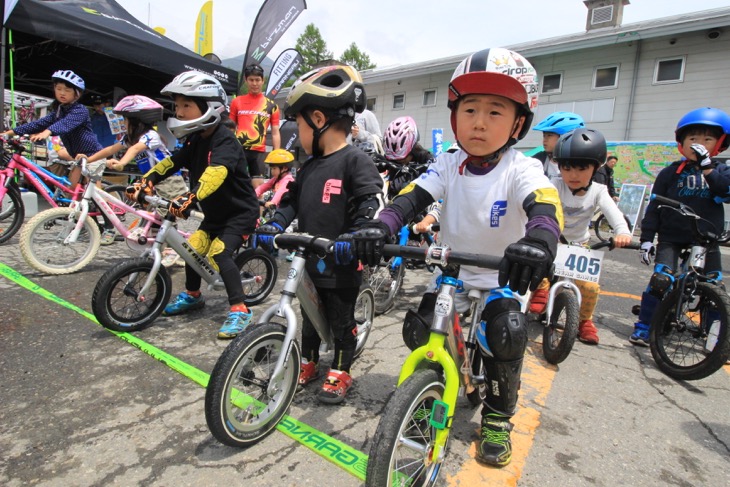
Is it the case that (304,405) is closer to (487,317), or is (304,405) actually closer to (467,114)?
(487,317)

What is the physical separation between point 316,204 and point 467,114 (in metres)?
1.06

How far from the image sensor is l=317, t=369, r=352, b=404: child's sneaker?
251 centimetres

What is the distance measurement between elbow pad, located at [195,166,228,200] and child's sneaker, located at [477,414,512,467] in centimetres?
247

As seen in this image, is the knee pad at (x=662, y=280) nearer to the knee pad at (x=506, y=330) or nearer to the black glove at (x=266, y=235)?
the knee pad at (x=506, y=330)

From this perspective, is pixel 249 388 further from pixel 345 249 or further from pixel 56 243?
pixel 56 243

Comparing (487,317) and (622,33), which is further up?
(622,33)

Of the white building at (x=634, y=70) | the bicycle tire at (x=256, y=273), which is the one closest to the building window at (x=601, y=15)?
the white building at (x=634, y=70)

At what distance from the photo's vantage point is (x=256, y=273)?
4.43m

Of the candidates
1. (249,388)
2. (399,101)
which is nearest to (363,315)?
(249,388)

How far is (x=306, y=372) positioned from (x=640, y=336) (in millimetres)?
3142

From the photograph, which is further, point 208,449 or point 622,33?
point 622,33

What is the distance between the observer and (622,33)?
1388 centimetres

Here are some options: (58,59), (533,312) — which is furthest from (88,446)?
(58,59)

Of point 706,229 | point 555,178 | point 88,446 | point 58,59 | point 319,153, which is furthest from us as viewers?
point 58,59
